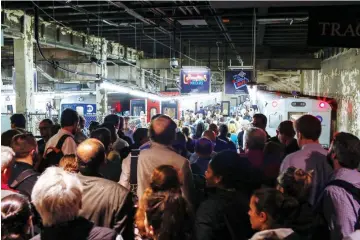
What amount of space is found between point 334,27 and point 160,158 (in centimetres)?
258

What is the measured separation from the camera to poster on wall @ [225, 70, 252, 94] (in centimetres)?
1658

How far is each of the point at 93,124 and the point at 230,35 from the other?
10.1 meters

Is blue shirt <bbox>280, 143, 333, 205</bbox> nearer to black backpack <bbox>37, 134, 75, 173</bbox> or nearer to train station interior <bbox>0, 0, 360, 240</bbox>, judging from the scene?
train station interior <bbox>0, 0, 360, 240</bbox>

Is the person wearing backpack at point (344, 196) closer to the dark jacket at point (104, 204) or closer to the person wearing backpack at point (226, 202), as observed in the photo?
the person wearing backpack at point (226, 202)

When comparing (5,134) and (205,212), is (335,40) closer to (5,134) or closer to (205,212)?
(205,212)

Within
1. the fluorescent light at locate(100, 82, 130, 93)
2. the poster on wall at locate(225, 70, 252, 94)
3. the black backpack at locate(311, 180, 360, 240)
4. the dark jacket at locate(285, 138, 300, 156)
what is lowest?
the black backpack at locate(311, 180, 360, 240)

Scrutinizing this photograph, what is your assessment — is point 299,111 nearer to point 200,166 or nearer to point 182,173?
point 200,166

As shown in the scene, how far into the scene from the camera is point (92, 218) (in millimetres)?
2980

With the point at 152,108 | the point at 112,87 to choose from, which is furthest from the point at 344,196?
the point at 152,108

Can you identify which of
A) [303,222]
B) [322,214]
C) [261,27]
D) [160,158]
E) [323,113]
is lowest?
[322,214]

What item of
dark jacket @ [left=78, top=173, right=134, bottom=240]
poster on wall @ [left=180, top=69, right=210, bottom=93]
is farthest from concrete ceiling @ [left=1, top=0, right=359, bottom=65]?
dark jacket @ [left=78, top=173, right=134, bottom=240]

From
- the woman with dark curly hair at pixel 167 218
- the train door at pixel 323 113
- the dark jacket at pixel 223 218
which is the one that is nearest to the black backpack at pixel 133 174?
the dark jacket at pixel 223 218

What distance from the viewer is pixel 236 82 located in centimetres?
1667

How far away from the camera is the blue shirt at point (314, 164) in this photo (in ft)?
12.5
